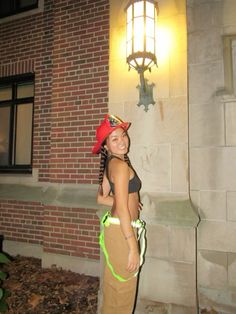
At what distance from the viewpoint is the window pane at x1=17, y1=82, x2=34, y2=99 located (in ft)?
19.7

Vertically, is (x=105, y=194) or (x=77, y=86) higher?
(x=77, y=86)

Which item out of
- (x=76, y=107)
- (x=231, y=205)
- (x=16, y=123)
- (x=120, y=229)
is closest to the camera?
(x=120, y=229)

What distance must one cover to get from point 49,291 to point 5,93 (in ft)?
14.4

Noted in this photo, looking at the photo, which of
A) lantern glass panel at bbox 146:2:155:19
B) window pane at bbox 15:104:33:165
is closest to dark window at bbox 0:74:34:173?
window pane at bbox 15:104:33:165

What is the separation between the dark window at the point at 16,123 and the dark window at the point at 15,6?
4.71 ft

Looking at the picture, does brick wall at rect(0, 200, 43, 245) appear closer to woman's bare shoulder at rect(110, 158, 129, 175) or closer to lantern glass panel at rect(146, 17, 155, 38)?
woman's bare shoulder at rect(110, 158, 129, 175)

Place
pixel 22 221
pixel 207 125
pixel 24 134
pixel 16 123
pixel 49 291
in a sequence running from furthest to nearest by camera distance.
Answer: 1. pixel 16 123
2. pixel 24 134
3. pixel 22 221
4. pixel 49 291
5. pixel 207 125

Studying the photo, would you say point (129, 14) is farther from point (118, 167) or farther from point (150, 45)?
point (118, 167)

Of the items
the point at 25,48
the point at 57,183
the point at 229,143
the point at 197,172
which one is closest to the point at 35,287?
the point at 57,183

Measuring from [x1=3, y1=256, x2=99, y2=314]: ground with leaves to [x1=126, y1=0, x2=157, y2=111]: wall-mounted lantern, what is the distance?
308 cm

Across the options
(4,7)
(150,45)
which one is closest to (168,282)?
(150,45)

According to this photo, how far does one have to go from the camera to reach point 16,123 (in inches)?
244

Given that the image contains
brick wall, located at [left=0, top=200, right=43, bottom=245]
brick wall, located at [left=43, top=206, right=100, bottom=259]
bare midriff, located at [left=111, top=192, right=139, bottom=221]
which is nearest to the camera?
A: bare midriff, located at [left=111, top=192, right=139, bottom=221]

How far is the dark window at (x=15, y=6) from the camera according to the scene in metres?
5.99
